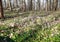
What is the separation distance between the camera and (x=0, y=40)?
512 inches

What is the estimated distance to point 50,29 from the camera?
14.1 m

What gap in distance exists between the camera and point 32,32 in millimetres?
13766

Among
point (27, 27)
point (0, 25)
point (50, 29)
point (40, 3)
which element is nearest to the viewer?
point (50, 29)

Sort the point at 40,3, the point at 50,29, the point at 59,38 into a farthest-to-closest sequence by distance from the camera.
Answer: the point at 40,3, the point at 50,29, the point at 59,38

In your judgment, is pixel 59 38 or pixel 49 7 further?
pixel 49 7

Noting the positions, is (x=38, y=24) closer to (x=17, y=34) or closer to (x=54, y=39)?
(x=17, y=34)

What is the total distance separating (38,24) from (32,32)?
2339 millimetres

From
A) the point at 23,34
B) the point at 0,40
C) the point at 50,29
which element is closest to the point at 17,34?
the point at 23,34

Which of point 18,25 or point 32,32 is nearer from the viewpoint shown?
point 32,32

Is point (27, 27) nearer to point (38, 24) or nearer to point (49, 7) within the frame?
point (38, 24)

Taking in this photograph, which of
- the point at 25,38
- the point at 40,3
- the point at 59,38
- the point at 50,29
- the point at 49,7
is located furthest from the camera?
the point at 40,3

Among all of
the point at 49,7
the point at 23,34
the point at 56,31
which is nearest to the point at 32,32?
the point at 23,34

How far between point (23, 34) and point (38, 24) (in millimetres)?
2753

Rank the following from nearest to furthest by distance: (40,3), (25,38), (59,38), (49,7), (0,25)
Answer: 1. (59,38)
2. (25,38)
3. (0,25)
4. (49,7)
5. (40,3)
